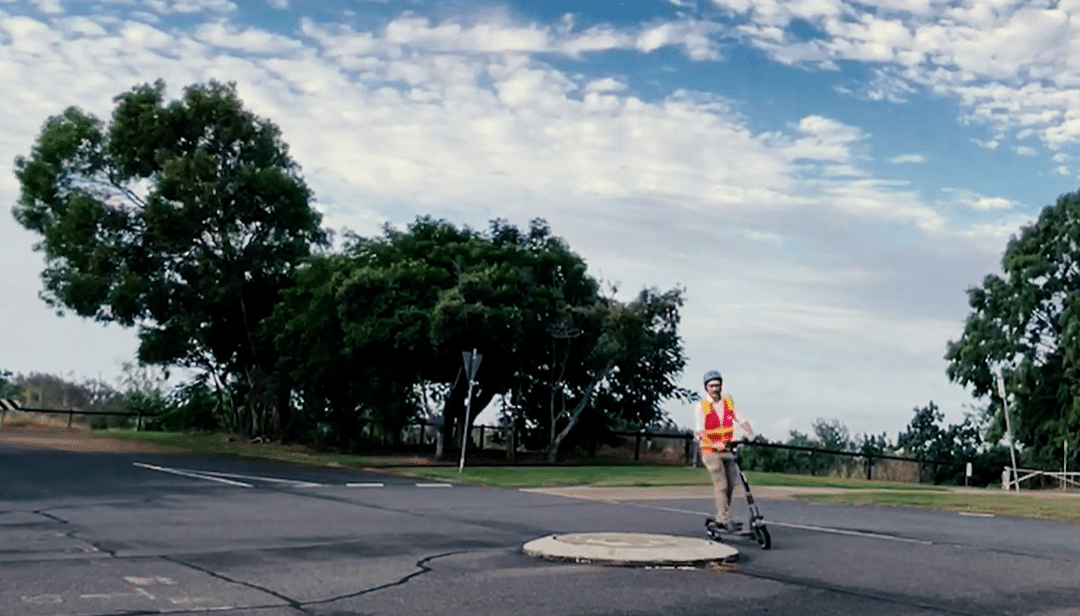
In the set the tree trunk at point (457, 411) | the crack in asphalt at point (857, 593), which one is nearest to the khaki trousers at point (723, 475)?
the crack in asphalt at point (857, 593)

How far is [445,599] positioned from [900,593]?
344 centimetres

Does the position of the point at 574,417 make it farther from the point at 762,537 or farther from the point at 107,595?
the point at 107,595

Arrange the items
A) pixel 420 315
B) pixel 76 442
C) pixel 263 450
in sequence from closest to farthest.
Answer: pixel 420 315 → pixel 76 442 → pixel 263 450

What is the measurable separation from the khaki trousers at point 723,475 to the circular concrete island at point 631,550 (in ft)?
3.06

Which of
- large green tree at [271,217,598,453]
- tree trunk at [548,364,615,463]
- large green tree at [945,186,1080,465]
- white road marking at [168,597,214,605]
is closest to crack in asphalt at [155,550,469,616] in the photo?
white road marking at [168,597,214,605]

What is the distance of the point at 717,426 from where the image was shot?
40.1ft

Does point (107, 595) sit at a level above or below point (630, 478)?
below

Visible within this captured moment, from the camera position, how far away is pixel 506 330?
106ft

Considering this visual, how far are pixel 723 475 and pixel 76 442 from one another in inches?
1007

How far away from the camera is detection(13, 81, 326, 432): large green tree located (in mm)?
40031

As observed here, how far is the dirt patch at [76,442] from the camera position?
3027cm

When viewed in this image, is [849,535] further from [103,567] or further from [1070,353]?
[1070,353]

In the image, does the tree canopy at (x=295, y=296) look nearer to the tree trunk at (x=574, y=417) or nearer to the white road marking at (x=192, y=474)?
the tree trunk at (x=574, y=417)

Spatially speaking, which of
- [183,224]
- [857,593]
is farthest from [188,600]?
[183,224]
